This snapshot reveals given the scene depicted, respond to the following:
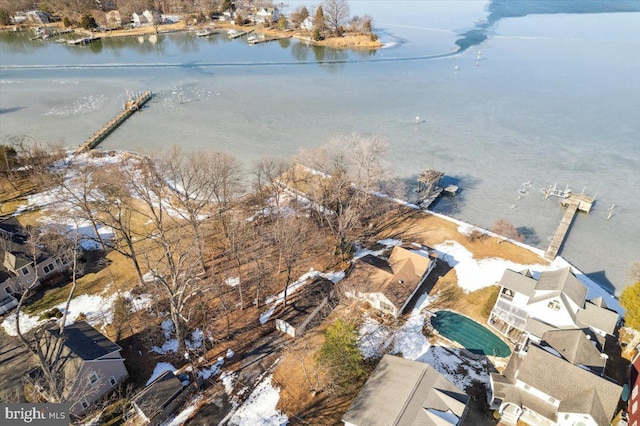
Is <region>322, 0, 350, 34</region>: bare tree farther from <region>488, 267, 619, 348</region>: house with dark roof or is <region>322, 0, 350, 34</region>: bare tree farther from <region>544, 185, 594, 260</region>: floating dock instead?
<region>488, 267, 619, 348</region>: house with dark roof

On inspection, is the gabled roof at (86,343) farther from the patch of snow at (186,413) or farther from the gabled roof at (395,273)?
the gabled roof at (395,273)

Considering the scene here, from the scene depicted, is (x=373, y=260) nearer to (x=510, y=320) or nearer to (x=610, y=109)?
(x=510, y=320)

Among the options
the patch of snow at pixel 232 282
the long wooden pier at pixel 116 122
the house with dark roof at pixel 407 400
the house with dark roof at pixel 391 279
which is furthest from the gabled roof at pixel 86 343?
the long wooden pier at pixel 116 122

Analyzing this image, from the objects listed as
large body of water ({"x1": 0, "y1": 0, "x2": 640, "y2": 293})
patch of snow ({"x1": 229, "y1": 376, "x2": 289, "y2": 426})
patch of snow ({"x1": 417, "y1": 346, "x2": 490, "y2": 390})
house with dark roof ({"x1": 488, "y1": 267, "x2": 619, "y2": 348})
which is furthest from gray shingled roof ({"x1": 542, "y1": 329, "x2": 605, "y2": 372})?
patch of snow ({"x1": 229, "y1": 376, "x2": 289, "y2": 426})

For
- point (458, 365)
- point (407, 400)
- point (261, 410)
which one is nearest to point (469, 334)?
point (458, 365)

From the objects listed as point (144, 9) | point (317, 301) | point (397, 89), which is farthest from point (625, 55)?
point (144, 9)
